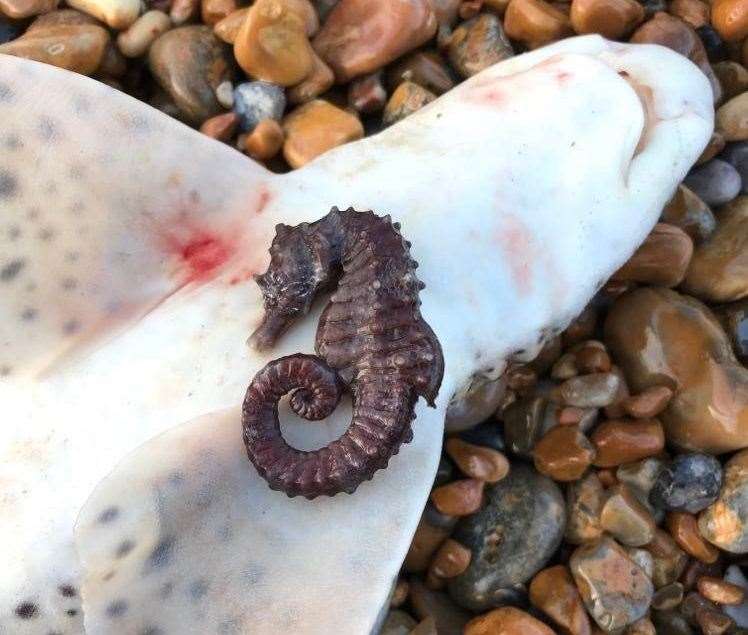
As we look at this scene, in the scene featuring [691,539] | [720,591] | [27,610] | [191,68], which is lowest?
[720,591]

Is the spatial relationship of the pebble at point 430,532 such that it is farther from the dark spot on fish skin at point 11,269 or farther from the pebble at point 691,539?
the dark spot on fish skin at point 11,269

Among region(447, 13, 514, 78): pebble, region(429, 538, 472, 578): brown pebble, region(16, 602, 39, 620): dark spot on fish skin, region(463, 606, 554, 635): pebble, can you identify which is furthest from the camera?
region(447, 13, 514, 78): pebble

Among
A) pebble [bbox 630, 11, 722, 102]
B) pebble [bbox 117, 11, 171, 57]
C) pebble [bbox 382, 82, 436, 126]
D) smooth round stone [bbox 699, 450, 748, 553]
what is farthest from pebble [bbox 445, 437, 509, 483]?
pebble [bbox 117, 11, 171, 57]

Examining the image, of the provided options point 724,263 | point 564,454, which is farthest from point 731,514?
point 724,263

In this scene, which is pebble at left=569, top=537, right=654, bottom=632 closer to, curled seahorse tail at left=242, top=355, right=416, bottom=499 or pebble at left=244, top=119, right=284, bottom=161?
curled seahorse tail at left=242, top=355, right=416, bottom=499

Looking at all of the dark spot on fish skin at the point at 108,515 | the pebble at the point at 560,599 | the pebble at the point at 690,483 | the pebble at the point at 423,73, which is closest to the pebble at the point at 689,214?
the pebble at the point at 690,483

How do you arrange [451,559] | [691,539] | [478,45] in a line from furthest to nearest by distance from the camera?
[478,45], [691,539], [451,559]

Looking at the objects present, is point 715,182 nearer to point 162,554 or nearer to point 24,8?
point 162,554
